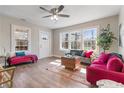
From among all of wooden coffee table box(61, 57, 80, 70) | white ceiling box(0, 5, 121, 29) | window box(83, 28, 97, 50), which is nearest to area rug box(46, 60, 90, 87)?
wooden coffee table box(61, 57, 80, 70)

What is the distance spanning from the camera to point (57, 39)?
7.61 meters

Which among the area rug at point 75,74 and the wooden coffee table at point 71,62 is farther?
the wooden coffee table at point 71,62

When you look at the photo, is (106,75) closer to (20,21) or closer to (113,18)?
(113,18)

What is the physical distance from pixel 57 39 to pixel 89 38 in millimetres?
2828

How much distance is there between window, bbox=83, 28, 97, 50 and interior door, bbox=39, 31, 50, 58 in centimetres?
301

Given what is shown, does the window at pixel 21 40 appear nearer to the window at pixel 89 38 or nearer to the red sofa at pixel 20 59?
the red sofa at pixel 20 59

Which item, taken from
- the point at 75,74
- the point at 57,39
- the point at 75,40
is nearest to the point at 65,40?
the point at 57,39

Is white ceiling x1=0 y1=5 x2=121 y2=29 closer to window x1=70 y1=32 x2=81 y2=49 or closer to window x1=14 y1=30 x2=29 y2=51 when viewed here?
window x1=14 y1=30 x2=29 y2=51

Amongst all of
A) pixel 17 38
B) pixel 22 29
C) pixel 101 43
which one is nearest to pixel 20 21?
pixel 22 29

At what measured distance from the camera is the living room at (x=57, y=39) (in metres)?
3.38

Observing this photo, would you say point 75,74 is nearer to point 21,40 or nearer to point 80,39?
point 80,39

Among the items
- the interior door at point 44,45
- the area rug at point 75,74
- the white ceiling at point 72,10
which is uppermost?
the white ceiling at point 72,10

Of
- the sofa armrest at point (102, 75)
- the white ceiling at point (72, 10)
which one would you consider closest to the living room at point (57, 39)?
the white ceiling at point (72, 10)

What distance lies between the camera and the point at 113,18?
4512 mm
